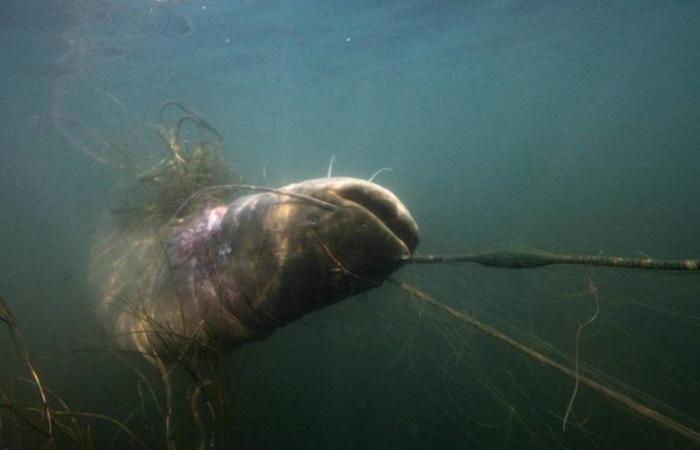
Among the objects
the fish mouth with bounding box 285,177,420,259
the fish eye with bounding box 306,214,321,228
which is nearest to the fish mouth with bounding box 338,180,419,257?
the fish mouth with bounding box 285,177,420,259

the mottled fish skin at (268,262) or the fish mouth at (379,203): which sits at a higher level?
the fish mouth at (379,203)

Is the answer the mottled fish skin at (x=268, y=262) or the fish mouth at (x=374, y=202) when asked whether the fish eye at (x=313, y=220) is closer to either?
the mottled fish skin at (x=268, y=262)

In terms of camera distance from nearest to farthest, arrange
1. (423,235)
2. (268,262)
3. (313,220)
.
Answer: (313,220)
(268,262)
(423,235)

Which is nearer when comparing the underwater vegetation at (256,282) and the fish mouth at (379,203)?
the underwater vegetation at (256,282)

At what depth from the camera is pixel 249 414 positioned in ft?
21.9

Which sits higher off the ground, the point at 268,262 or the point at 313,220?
the point at 313,220

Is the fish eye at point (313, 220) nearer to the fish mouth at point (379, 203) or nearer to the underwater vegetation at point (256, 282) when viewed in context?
the underwater vegetation at point (256, 282)

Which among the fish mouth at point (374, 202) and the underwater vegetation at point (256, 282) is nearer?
the underwater vegetation at point (256, 282)

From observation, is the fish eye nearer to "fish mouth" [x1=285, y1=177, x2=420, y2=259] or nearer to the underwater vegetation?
the underwater vegetation

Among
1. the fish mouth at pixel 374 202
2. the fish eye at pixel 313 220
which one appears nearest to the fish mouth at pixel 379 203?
the fish mouth at pixel 374 202

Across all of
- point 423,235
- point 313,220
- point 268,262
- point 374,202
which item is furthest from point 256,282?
point 423,235

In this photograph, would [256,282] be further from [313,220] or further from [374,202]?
[374,202]

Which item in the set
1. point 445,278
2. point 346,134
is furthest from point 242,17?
point 346,134

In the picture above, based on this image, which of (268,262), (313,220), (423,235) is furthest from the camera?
(423,235)
